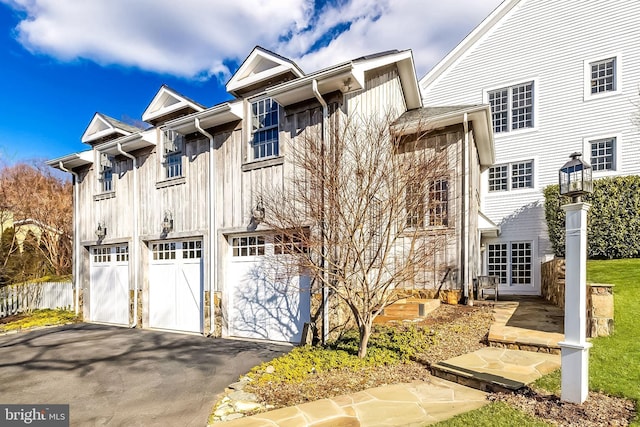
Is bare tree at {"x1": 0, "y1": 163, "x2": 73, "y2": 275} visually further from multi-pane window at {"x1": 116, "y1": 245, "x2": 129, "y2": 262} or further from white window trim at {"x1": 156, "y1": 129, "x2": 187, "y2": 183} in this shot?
white window trim at {"x1": 156, "y1": 129, "x2": 187, "y2": 183}

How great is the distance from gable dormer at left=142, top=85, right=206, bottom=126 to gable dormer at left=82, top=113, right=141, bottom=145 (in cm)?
169

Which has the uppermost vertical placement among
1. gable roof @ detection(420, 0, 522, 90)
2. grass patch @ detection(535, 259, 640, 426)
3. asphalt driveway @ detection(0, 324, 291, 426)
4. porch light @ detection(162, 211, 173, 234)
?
gable roof @ detection(420, 0, 522, 90)

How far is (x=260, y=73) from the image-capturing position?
8586mm

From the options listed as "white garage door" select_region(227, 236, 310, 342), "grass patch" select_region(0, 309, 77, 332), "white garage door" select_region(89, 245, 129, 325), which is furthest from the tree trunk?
"grass patch" select_region(0, 309, 77, 332)

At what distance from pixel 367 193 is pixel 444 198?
4.08m

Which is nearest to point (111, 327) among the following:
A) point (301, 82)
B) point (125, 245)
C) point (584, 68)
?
point (125, 245)

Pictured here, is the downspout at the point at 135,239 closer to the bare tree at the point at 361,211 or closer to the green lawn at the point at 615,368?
the bare tree at the point at 361,211

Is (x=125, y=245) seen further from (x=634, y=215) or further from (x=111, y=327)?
(x=634, y=215)

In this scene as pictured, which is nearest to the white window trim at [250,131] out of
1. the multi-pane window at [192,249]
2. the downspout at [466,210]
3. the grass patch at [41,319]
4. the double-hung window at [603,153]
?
the multi-pane window at [192,249]

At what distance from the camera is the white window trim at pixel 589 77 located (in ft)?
40.9

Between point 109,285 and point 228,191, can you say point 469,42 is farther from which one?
point 109,285

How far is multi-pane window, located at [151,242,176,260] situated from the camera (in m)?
9.83

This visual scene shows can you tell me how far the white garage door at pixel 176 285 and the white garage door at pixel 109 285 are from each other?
1.29 m

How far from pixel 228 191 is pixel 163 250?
3.19 metres
